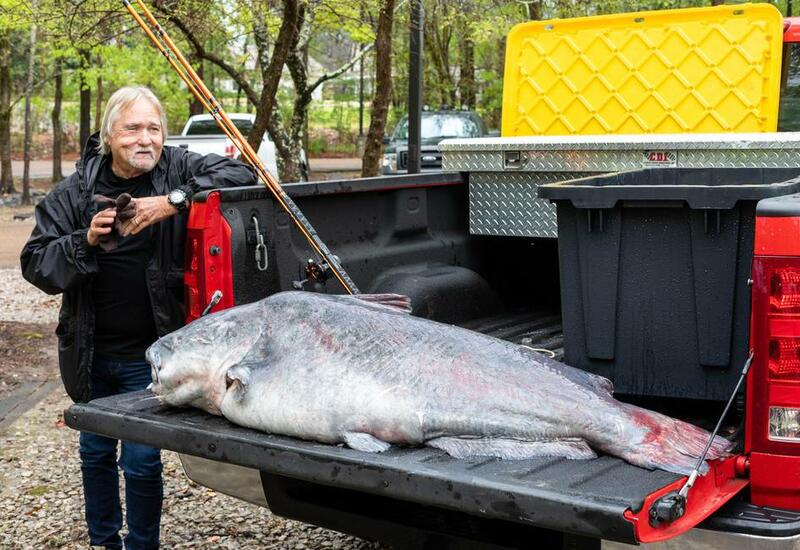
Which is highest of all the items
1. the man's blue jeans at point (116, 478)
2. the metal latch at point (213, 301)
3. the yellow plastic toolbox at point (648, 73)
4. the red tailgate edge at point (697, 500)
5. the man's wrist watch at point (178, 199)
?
the yellow plastic toolbox at point (648, 73)

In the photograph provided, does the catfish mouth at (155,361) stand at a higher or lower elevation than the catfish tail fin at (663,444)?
higher

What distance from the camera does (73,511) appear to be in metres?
5.33

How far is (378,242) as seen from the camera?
456 cm

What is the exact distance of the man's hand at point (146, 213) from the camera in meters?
3.98

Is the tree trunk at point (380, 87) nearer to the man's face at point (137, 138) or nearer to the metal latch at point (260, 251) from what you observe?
the man's face at point (137, 138)

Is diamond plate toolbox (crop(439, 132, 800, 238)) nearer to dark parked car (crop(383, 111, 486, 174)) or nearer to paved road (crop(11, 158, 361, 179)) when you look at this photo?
dark parked car (crop(383, 111, 486, 174))

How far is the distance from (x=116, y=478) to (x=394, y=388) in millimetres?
1961

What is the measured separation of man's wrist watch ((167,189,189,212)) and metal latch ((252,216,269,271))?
31 centimetres

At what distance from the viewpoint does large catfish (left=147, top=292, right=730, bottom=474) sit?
2.88 meters

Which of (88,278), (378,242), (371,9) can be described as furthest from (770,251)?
(371,9)

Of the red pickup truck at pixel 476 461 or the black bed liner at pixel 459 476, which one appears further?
the red pickup truck at pixel 476 461

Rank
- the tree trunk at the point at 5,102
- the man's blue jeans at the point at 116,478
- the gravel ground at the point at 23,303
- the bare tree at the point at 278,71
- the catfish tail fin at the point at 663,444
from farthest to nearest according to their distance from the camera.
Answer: the tree trunk at the point at 5,102 < the gravel ground at the point at 23,303 < the bare tree at the point at 278,71 < the man's blue jeans at the point at 116,478 < the catfish tail fin at the point at 663,444

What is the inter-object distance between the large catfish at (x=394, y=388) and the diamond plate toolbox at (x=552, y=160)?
1.68 m

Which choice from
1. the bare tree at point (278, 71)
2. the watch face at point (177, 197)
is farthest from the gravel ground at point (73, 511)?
the bare tree at point (278, 71)
